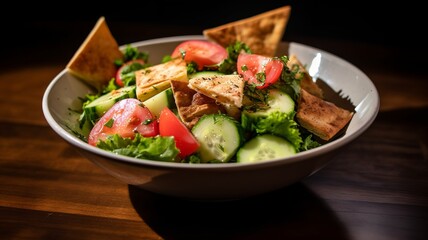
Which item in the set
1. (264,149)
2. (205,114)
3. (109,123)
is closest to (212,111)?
(205,114)

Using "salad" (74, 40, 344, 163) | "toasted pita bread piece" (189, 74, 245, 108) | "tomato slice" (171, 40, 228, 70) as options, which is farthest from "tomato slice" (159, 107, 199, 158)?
"tomato slice" (171, 40, 228, 70)

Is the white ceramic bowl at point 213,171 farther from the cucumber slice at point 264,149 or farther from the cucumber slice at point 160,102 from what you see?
the cucumber slice at point 160,102

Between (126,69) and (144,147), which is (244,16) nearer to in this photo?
(126,69)

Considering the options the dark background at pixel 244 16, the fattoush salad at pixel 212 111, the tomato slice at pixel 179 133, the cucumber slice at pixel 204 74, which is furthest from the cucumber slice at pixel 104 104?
the dark background at pixel 244 16

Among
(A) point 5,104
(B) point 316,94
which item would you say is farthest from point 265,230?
(A) point 5,104

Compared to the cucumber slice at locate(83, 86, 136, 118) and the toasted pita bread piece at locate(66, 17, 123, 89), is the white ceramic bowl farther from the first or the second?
the toasted pita bread piece at locate(66, 17, 123, 89)

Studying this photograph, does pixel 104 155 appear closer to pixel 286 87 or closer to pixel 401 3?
pixel 286 87

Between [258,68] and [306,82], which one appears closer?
[258,68]
